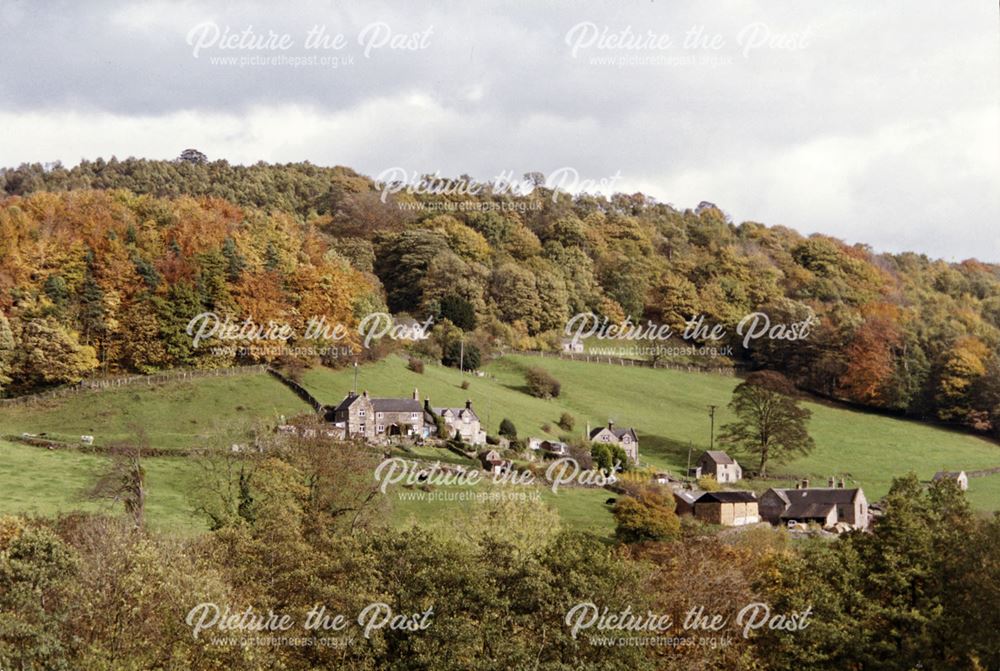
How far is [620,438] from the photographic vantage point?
83.6 metres

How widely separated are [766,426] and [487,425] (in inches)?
881

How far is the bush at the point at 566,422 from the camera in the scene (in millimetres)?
86062

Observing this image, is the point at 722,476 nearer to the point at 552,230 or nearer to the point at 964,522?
the point at 964,522

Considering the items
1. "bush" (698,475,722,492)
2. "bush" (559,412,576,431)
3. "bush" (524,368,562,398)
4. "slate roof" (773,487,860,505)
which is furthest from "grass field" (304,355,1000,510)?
"slate roof" (773,487,860,505)

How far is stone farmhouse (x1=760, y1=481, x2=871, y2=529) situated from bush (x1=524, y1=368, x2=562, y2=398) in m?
28.8

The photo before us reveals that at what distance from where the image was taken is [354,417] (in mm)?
73438

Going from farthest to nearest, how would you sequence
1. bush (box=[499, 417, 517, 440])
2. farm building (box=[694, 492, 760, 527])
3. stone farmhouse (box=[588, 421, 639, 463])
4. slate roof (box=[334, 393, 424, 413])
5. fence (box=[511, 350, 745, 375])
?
fence (box=[511, 350, 745, 375])
stone farmhouse (box=[588, 421, 639, 463])
bush (box=[499, 417, 517, 440])
slate roof (box=[334, 393, 424, 413])
farm building (box=[694, 492, 760, 527])

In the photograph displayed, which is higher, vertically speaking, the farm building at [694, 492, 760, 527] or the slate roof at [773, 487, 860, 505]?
the slate roof at [773, 487, 860, 505]

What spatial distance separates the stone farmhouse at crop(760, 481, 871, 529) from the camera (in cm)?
6856

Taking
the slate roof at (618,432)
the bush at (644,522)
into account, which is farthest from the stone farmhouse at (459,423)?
the bush at (644,522)

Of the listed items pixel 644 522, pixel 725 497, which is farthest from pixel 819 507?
pixel 644 522

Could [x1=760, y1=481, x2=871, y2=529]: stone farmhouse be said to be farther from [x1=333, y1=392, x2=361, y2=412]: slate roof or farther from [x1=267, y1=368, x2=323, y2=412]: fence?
[x1=267, y1=368, x2=323, y2=412]: fence

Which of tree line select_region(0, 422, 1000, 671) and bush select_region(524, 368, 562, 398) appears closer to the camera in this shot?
tree line select_region(0, 422, 1000, 671)

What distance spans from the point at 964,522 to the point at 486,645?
1990 cm
